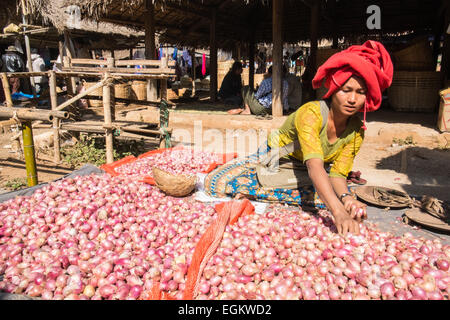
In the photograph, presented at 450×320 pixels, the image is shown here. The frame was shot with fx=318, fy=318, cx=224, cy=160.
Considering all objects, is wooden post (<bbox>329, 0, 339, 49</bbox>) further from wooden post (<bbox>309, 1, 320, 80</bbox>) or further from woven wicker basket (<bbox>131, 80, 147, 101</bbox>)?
woven wicker basket (<bbox>131, 80, 147, 101</bbox>)

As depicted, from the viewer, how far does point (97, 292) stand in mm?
1574

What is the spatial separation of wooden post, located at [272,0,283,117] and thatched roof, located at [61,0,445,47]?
1.60m

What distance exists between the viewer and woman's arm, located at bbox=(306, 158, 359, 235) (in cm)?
176

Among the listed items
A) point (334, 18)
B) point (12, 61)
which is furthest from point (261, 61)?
point (12, 61)

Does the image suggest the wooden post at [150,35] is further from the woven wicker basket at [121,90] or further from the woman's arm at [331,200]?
the woman's arm at [331,200]

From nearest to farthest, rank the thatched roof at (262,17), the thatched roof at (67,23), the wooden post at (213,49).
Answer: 1. the thatched roof at (67,23)
2. the thatched roof at (262,17)
3. the wooden post at (213,49)

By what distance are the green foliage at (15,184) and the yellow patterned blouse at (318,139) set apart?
2.76 meters

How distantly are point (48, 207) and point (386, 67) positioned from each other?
249 centimetres

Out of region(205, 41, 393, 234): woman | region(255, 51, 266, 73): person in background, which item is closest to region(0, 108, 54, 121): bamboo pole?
region(205, 41, 393, 234): woman

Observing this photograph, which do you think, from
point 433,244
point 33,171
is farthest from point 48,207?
point 433,244

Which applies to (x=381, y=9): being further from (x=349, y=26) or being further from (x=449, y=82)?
(x=449, y=82)

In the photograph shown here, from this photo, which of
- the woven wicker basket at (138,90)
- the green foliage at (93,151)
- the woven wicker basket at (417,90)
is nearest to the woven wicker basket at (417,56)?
the woven wicker basket at (417,90)

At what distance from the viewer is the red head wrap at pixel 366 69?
1.82m

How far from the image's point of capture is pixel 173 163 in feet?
11.8
